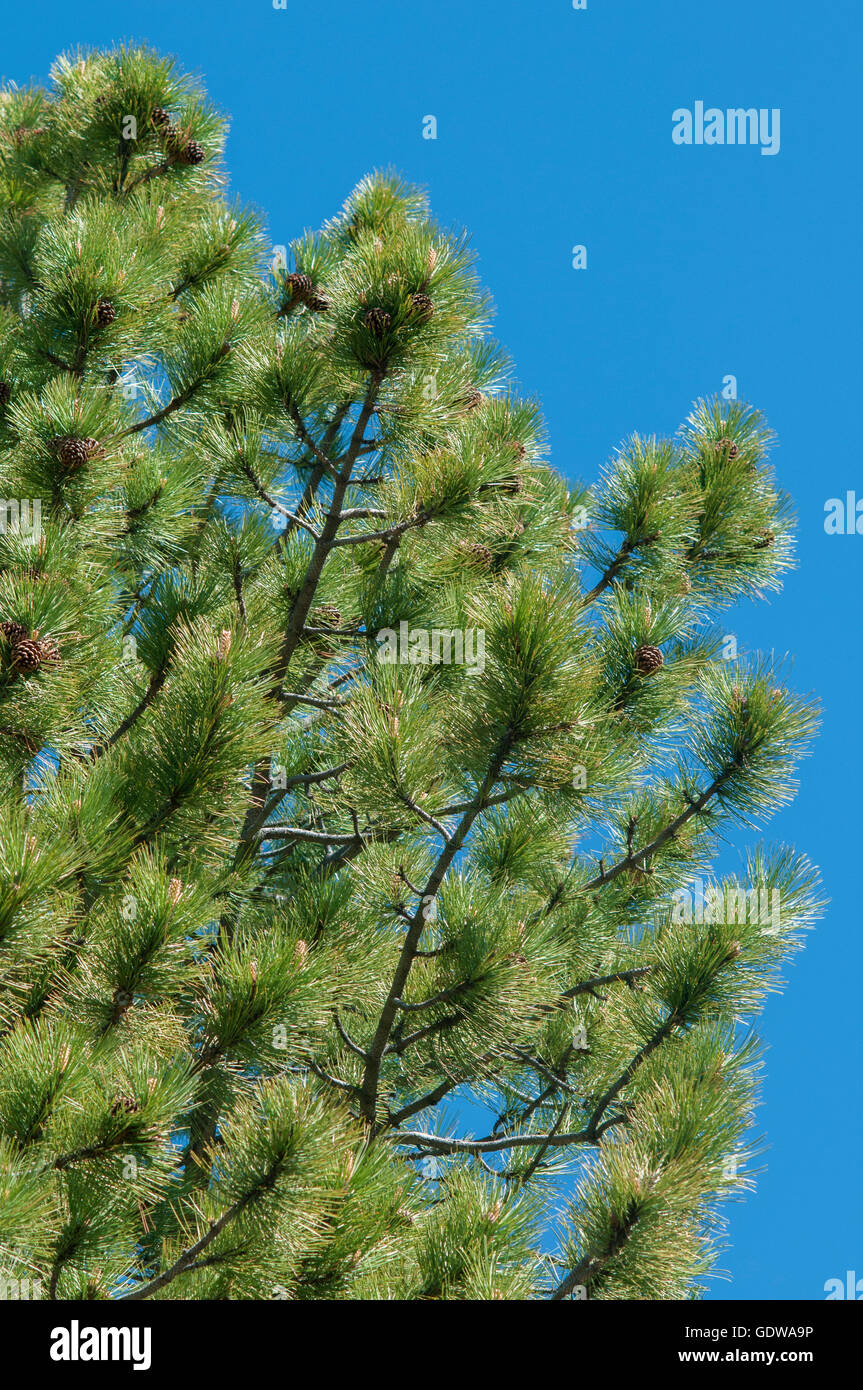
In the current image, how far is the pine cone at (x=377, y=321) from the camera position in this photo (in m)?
3.67

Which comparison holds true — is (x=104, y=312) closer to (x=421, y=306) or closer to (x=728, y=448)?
(x=421, y=306)

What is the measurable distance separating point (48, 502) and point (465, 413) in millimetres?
1264

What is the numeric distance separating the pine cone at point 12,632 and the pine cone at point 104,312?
1278 millimetres

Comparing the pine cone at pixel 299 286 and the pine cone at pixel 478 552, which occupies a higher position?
the pine cone at pixel 299 286

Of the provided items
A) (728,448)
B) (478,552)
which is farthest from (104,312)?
(728,448)

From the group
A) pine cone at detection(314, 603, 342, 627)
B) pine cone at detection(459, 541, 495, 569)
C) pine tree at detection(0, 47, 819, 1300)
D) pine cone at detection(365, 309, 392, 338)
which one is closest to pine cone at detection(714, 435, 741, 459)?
pine tree at detection(0, 47, 819, 1300)

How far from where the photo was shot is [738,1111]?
11.0 feet

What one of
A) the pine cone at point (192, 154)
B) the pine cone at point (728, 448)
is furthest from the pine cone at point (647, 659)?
the pine cone at point (192, 154)

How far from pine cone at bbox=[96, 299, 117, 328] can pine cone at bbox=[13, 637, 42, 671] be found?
1.30 metres

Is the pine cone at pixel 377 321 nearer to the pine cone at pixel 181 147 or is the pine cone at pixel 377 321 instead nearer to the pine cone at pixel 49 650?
the pine cone at pixel 49 650

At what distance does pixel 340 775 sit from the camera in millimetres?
4242

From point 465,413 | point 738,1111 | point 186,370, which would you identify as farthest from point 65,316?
point 738,1111

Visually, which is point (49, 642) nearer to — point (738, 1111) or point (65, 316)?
point (65, 316)
